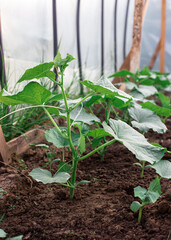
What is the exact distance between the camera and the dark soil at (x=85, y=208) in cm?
95

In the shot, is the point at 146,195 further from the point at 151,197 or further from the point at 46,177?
the point at 46,177

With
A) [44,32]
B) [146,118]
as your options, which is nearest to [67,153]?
[146,118]

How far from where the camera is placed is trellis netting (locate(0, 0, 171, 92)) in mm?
2111

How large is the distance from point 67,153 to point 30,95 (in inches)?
27.1

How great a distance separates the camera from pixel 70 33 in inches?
115

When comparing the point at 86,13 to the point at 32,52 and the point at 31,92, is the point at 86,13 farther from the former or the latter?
the point at 31,92

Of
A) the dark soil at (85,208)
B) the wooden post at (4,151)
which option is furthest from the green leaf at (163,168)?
the wooden post at (4,151)

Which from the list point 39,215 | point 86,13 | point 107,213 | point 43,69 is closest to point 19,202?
point 39,215

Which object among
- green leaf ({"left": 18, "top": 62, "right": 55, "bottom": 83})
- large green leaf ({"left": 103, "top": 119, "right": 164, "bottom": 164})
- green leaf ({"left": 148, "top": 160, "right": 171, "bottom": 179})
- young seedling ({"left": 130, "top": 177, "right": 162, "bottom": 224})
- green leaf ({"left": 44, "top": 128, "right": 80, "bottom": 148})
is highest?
green leaf ({"left": 18, "top": 62, "right": 55, "bottom": 83})

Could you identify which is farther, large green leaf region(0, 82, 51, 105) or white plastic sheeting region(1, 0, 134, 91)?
white plastic sheeting region(1, 0, 134, 91)

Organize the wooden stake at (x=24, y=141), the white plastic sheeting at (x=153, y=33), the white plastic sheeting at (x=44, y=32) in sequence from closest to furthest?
the wooden stake at (x=24, y=141) → the white plastic sheeting at (x=44, y=32) → the white plastic sheeting at (x=153, y=33)

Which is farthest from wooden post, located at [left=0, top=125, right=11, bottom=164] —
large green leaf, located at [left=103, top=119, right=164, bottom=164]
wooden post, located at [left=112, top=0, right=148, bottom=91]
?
wooden post, located at [left=112, top=0, right=148, bottom=91]

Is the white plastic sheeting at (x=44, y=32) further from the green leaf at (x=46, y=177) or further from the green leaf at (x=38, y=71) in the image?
the green leaf at (x=46, y=177)

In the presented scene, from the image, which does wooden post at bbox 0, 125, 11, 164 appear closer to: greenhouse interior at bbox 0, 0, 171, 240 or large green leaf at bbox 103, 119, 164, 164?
greenhouse interior at bbox 0, 0, 171, 240
